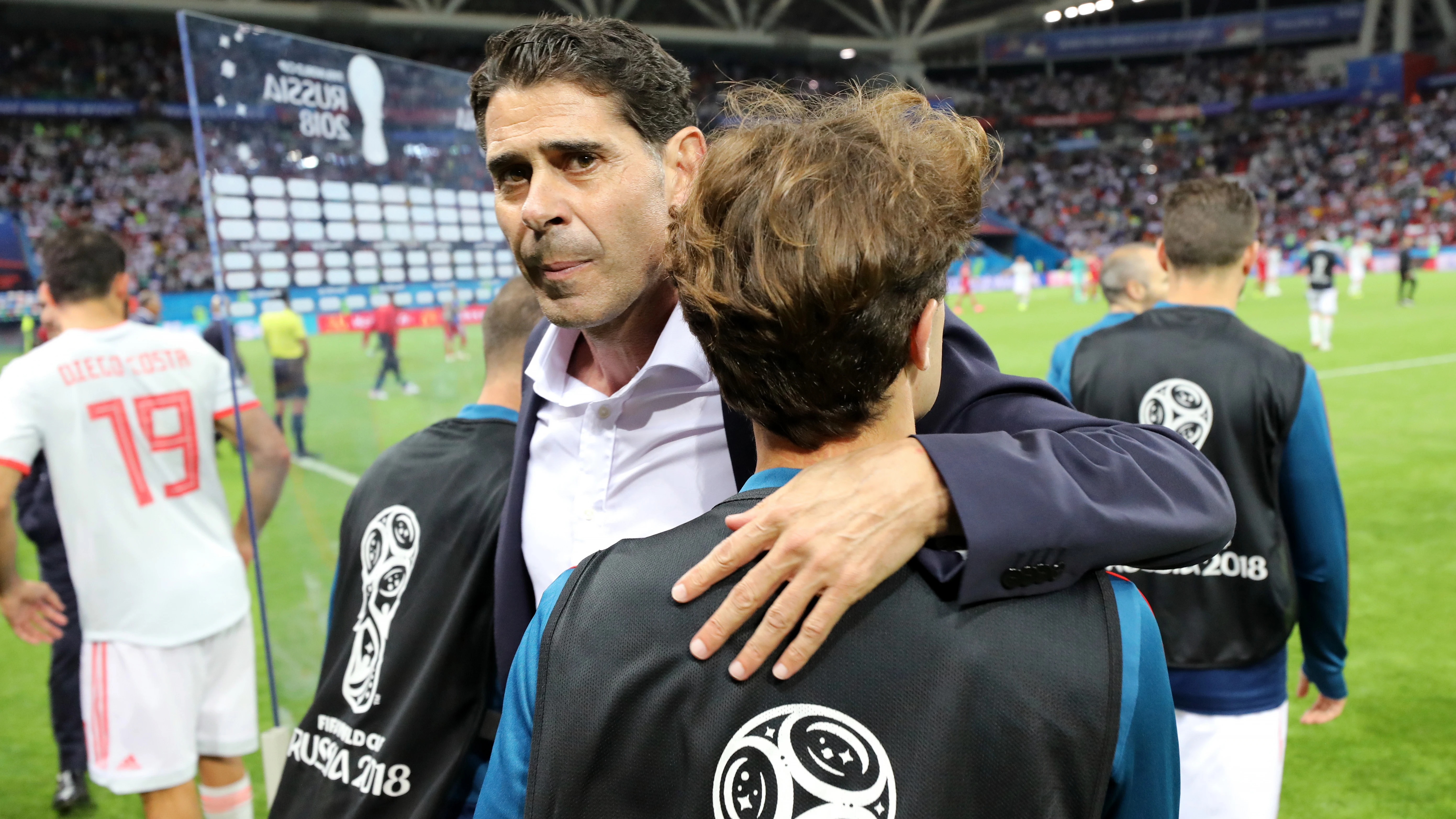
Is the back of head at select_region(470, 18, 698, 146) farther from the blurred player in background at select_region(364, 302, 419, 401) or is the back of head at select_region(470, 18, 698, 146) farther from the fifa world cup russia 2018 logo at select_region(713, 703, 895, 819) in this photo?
the blurred player in background at select_region(364, 302, 419, 401)

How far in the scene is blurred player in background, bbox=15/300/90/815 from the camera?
4.36 m

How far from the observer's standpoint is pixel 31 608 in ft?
12.8

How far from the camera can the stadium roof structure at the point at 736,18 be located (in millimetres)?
30297

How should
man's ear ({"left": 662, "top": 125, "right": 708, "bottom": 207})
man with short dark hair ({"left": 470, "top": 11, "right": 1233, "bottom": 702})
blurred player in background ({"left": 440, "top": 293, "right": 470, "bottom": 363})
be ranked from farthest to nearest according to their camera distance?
blurred player in background ({"left": 440, "top": 293, "right": 470, "bottom": 363}) < man's ear ({"left": 662, "top": 125, "right": 708, "bottom": 207}) < man with short dark hair ({"left": 470, "top": 11, "right": 1233, "bottom": 702})

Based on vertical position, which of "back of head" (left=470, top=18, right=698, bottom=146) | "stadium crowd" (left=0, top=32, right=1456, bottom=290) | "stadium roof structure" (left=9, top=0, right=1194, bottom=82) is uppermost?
"stadium roof structure" (left=9, top=0, right=1194, bottom=82)

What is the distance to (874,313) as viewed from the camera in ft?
3.66

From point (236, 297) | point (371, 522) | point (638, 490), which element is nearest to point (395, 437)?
point (236, 297)

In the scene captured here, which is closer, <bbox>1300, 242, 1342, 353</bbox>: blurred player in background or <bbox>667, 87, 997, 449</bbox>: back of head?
<bbox>667, 87, 997, 449</bbox>: back of head

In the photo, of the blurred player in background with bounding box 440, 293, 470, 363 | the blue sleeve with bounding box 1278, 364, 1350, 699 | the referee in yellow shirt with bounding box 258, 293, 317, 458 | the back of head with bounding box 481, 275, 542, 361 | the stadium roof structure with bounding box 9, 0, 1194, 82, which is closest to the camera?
the back of head with bounding box 481, 275, 542, 361

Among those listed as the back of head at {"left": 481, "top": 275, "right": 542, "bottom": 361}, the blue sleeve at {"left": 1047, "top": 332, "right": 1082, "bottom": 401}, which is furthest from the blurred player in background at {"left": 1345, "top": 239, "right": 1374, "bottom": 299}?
the back of head at {"left": 481, "top": 275, "right": 542, "bottom": 361}

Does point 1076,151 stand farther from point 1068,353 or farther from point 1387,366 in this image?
point 1068,353

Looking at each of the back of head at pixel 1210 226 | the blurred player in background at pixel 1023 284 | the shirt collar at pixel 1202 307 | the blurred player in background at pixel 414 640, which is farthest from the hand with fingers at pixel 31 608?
the blurred player in background at pixel 1023 284

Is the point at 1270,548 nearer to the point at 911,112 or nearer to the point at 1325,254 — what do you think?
the point at 911,112

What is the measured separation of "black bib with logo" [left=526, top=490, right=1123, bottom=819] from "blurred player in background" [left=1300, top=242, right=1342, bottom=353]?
55.0 feet
